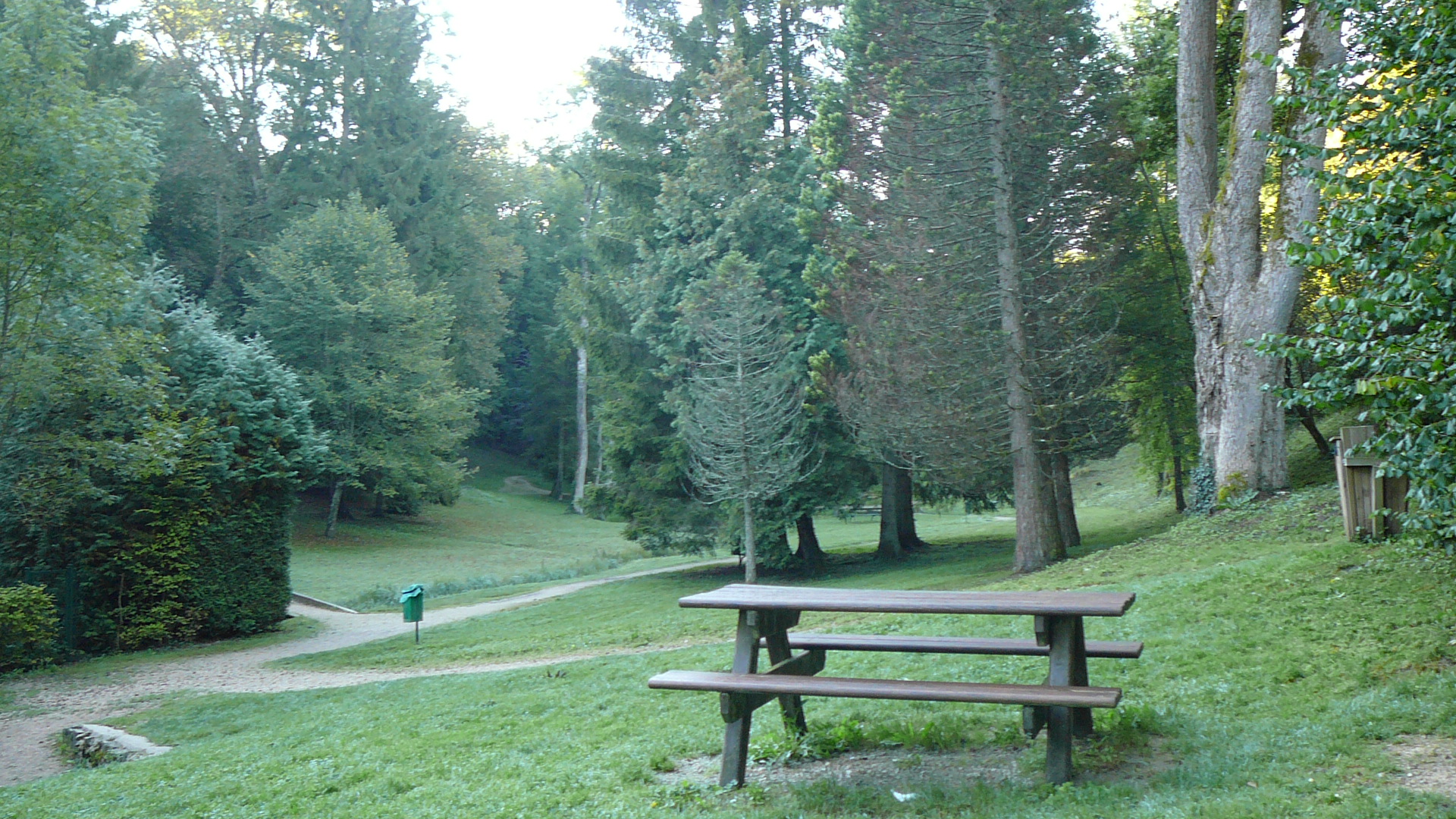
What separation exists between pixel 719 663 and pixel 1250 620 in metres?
4.71

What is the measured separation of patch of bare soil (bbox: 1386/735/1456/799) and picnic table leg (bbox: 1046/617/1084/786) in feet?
4.39

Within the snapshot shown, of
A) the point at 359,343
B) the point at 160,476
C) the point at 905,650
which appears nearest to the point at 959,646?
the point at 905,650

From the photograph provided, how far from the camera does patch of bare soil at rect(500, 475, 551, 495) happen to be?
59.4 m

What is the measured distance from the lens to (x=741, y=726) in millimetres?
5480

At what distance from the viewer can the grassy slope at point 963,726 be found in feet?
15.7

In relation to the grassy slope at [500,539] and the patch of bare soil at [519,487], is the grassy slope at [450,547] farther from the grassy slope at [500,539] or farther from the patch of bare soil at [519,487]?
the patch of bare soil at [519,487]

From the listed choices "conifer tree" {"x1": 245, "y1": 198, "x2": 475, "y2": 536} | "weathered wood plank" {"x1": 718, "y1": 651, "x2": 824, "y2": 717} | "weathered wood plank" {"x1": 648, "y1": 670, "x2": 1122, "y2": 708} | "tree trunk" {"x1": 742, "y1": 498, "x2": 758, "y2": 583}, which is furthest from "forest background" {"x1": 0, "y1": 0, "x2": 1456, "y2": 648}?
"conifer tree" {"x1": 245, "y1": 198, "x2": 475, "y2": 536}

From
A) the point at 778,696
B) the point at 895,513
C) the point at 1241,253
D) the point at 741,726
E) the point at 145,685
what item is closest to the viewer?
the point at 741,726

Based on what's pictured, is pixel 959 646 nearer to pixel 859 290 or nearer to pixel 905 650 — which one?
pixel 905 650

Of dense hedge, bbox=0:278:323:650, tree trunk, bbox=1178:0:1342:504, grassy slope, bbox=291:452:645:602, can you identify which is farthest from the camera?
grassy slope, bbox=291:452:645:602

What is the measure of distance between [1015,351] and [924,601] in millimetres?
13020

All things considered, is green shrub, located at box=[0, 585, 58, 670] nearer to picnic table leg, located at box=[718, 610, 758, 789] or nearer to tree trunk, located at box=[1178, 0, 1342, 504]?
picnic table leg, located at box=[718, 610, 758, 789]

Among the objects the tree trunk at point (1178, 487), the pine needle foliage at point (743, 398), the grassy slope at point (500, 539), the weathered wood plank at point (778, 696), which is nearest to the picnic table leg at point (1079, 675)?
the weathered wood plank at point (778, 696)

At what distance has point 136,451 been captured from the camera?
16469mm
